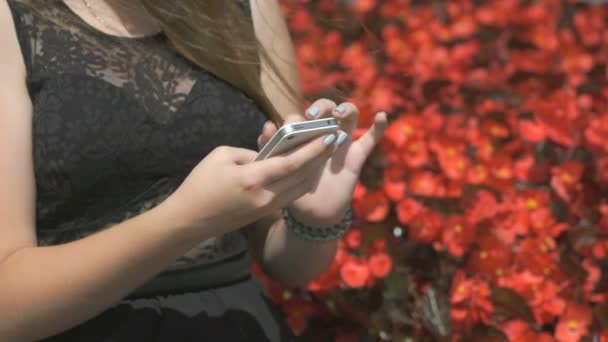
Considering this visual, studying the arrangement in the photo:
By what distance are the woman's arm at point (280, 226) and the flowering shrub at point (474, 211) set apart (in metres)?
0.06

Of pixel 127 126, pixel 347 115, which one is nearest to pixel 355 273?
pixel 347 115

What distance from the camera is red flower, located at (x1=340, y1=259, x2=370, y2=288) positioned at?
187cm

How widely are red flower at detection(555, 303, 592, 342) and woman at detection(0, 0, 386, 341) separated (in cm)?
46

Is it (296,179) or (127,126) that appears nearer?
(296,179)

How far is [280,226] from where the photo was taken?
168 cm

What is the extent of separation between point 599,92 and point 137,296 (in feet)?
5.64

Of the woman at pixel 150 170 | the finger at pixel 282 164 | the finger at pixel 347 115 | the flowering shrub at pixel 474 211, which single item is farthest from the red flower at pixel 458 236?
the finger at pixel 282 164

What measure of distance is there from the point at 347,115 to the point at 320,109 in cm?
8

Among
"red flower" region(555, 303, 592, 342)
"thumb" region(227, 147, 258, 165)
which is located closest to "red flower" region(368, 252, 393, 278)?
"red flower" region(555, 303, 592, 342)

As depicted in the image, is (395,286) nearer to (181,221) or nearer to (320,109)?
(320,109)

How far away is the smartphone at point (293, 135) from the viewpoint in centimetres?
116

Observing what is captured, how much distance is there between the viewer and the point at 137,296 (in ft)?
4.87

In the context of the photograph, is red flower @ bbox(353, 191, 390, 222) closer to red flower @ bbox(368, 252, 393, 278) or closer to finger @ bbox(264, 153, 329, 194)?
red flower @ bbox(368, 252, 393, 278)

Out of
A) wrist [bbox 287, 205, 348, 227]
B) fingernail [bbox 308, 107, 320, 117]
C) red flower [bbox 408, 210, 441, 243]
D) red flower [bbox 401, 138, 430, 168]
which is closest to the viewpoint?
fingernail [bbox 308, 107, 320, 117]
